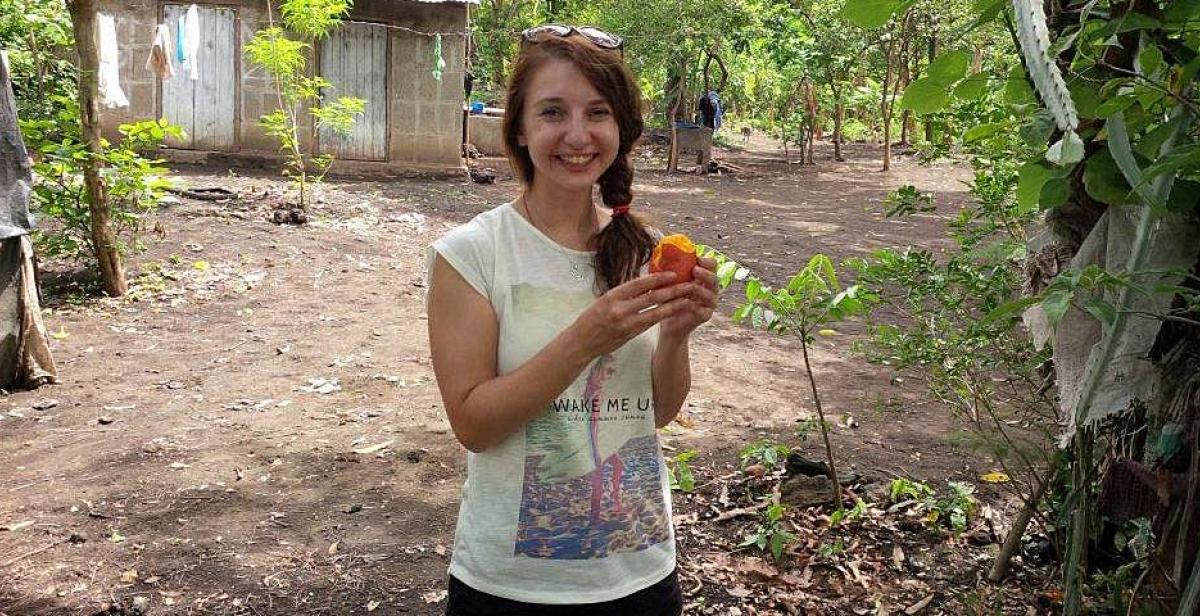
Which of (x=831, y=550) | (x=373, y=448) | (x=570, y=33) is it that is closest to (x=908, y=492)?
(x=831, y=550)

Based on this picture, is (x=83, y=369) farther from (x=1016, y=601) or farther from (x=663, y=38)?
(x=663, y=38)

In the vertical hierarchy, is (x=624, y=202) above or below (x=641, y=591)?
above

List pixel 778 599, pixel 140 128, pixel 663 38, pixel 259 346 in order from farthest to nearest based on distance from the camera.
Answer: pixel 663 38 → pixel 140 128 → pixel 259 346 → pixel 778 599

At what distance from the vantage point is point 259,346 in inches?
253

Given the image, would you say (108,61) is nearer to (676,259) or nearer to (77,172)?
(77,172)

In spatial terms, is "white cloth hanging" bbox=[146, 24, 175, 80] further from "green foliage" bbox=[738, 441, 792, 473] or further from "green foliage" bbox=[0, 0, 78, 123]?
"green foliage" bbox=[738, 441, 792, 473]

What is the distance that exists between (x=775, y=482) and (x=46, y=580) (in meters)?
2.80

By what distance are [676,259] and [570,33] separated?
46cm

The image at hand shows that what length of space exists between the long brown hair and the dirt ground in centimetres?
186

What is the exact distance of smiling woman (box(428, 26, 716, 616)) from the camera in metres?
1.63

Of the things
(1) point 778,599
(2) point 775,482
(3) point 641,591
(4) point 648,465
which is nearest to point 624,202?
(4) point 648,465

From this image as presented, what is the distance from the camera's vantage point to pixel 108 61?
11992mm

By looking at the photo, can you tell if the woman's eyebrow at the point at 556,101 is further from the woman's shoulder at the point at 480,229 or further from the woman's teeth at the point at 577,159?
the woman's shoulder at the point at 480,229

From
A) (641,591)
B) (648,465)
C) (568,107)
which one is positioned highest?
(568,107)
